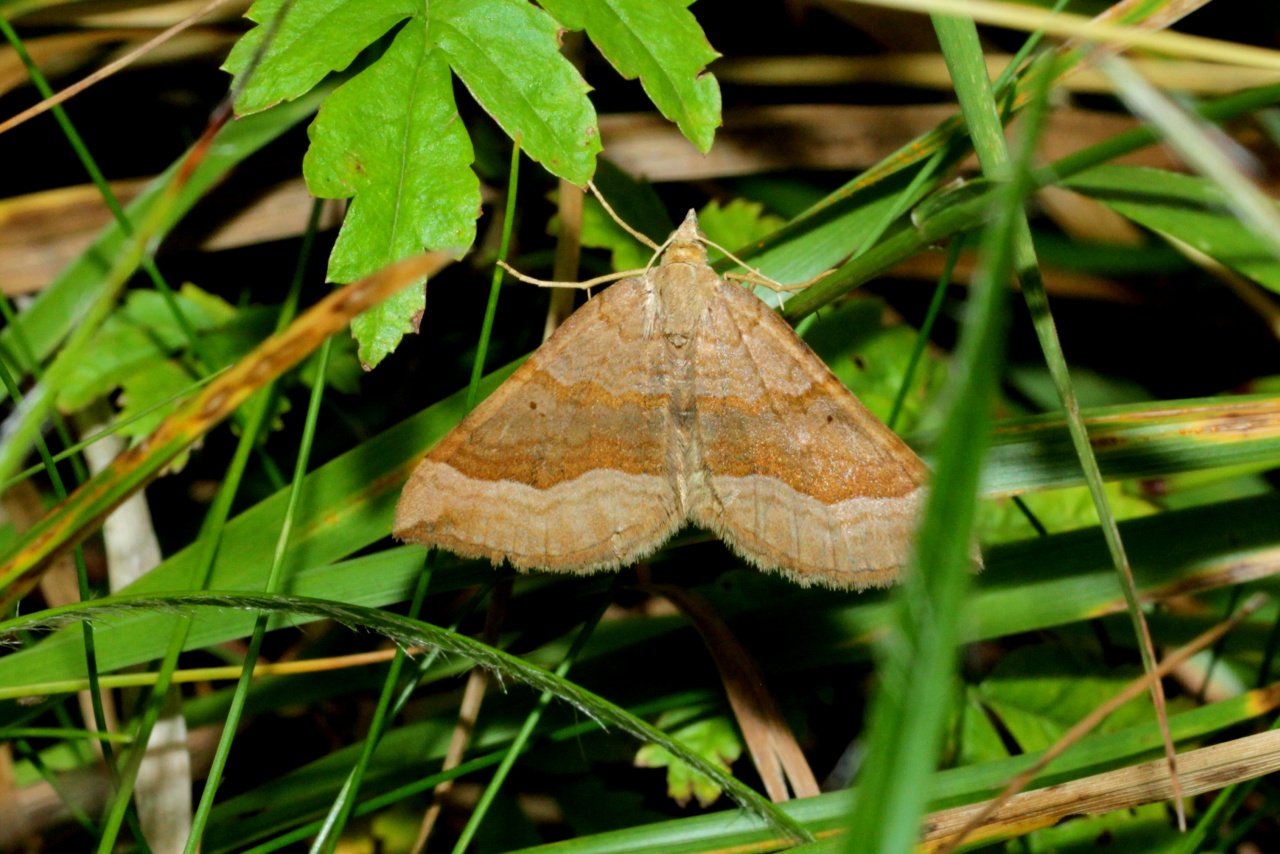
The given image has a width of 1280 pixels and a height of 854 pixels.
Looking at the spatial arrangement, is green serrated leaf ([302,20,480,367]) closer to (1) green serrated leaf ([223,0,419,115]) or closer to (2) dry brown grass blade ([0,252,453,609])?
(1) green serrated leaf ([223,0,419,115])

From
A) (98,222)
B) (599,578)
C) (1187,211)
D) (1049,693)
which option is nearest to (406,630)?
(599,578)

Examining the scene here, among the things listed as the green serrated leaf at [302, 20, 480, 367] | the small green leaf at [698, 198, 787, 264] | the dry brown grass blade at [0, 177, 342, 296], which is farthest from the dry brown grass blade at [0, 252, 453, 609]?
the dry brown grass blade at [0, 177, 342, 296]

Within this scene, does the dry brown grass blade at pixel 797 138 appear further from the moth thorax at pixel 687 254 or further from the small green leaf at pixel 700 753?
the small green leaf at pixel 700 753

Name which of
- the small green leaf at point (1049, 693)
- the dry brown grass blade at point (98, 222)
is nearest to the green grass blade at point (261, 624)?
the dry brown grass blade at point (98, 222)

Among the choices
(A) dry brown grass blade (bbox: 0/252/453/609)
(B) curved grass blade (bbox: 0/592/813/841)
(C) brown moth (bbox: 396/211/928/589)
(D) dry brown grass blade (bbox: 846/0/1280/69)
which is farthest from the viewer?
(C) brown moth (bbox: 396/211/928/589)

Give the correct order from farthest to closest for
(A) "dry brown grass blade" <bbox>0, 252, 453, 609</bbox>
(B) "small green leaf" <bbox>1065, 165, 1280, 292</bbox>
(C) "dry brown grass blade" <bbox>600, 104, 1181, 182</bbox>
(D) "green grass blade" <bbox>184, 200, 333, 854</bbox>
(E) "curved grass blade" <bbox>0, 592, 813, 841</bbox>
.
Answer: (C) "dry brown grass blade" <bbox>600, 104, 1181, 182</bbox> < (B) "small green leaf" <bbox>1065, 165, 1280, 292</bbox> < (D) "green grass blade" <bbox>184, 200, 333, 854</bbox> < (E) "curved grass blade" <bbox>0, 592, 813, 841</bbox> < (A) "dry brown grass blade" <bbox>0, 252, 453, 609</bbox>

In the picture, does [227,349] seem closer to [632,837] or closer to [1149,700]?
[632,837]

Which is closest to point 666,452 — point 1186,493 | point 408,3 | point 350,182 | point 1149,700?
point 350,182
